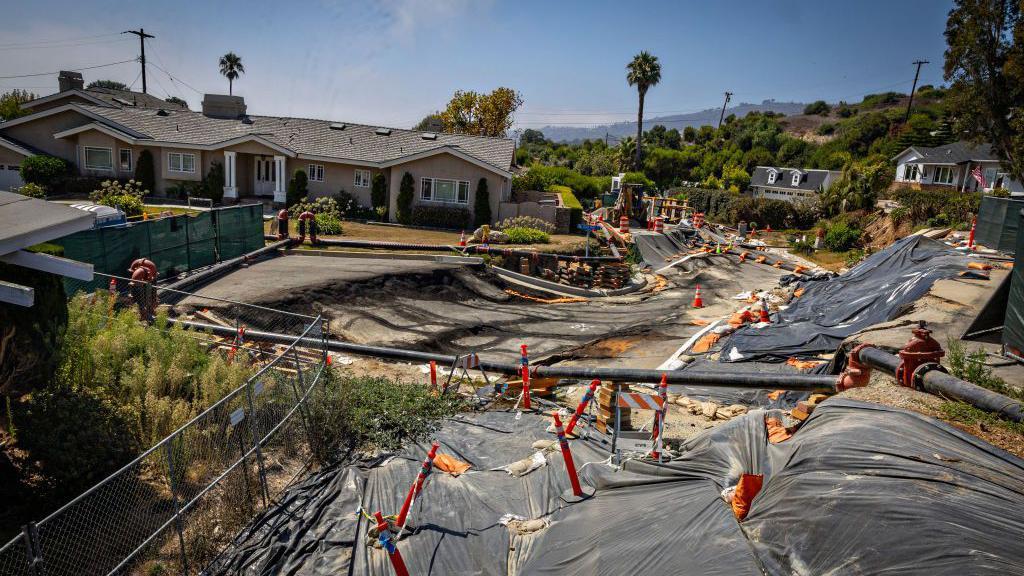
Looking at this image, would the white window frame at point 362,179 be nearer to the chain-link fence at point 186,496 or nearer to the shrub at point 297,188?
the shrub at point 297,188

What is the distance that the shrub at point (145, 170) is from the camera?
112ft

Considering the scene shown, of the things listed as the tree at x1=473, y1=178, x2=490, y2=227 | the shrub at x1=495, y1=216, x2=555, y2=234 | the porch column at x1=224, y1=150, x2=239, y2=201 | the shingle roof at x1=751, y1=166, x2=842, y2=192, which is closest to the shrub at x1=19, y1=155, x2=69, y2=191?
the porch column at x1=224, y1=150, x2=239, y2=201

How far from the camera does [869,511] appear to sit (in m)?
4.71

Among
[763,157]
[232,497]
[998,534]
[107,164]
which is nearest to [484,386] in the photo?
[232,497]

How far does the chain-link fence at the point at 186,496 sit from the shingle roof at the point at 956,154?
2128 inches

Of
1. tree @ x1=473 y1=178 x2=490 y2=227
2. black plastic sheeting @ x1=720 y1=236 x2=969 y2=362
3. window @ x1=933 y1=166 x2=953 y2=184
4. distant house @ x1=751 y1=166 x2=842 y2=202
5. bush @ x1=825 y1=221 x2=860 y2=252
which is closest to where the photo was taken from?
black plastic sheeting @ x1=720 y1=236 x2=969 y2=362

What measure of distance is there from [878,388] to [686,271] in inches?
871

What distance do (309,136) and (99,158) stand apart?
1108 centimetres

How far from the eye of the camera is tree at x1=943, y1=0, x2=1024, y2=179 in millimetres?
21734

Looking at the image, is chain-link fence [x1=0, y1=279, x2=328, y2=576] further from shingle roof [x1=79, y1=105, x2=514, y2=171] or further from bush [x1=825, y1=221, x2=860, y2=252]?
bush [x1=825, y1=221, x2=860, y2=252]

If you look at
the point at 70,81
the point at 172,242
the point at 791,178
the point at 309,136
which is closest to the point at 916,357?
the point at 172,242

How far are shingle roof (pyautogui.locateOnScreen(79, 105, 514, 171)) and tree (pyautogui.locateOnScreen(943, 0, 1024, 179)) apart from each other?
19823 mm

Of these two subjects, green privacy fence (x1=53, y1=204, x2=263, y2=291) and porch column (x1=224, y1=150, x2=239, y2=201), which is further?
porch column (x1=224, y1=150, x2=239, y2=201)

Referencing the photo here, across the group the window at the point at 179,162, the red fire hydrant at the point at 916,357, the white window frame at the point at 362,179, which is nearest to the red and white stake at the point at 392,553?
the red fire hydrant at the point at 916,357
